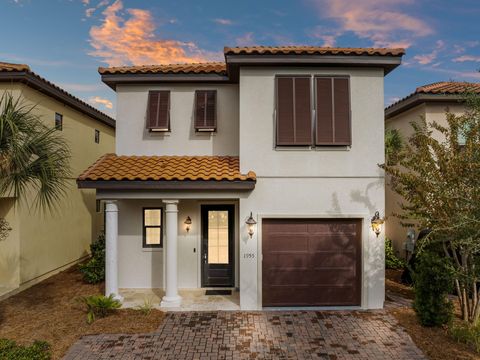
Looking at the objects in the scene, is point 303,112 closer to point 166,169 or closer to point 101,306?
point 166,169

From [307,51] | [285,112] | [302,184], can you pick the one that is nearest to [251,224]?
[302,184]

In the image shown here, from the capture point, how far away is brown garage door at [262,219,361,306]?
8.36 metres

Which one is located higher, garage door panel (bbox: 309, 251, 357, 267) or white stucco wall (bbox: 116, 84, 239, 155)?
white stucco wall (bbox: 116, 84, 239, 155)

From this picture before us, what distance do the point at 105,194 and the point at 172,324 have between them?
3.88 meters

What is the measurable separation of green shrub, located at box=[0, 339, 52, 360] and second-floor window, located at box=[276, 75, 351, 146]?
697 cm

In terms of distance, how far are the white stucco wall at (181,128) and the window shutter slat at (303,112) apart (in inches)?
96.3

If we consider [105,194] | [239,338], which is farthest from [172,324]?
[105,194]

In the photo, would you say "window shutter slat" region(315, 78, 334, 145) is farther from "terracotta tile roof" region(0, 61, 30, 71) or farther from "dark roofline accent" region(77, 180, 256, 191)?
"terracotta tile roof" region(0, 61, 30, 71)

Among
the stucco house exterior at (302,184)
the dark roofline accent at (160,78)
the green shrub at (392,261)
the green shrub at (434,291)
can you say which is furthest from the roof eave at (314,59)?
the green shrub at (392,261)

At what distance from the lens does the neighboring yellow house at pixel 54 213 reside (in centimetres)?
957

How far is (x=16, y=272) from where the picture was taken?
9602 millimetres

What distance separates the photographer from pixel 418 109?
39.1 feet

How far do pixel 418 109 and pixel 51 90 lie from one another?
14023 mm

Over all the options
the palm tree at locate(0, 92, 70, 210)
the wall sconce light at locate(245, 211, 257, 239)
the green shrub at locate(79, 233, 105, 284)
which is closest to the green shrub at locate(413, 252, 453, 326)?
the wall sconce light at locate(245, 211, 257, 239)
